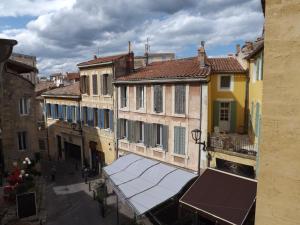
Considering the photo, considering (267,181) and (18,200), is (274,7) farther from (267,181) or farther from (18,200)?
(18,200)

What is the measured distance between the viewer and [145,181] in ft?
51.1

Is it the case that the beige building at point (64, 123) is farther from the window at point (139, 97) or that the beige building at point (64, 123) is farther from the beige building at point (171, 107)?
the window at point (139, 97)

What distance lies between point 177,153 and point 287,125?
11.8 meters

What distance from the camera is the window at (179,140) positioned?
1683cm

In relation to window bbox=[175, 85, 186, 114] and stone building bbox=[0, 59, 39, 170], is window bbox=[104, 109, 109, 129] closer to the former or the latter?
stone building bbox=[0, 59, 39, 170]

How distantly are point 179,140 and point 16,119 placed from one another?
13691 millimetres

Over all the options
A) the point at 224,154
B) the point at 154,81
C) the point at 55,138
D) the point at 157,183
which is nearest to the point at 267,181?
the point at 224,154

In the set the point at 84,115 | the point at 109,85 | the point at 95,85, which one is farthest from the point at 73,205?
the point at 95,85

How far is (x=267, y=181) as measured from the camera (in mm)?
6000

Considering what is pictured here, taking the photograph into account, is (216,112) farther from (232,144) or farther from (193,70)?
(193,70)

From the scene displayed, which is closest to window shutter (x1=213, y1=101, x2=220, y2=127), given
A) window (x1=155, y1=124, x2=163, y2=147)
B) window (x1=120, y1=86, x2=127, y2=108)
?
window (x1=155, y1=124, x2=163, y2=147)

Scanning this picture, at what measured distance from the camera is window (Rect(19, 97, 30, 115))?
22.3m

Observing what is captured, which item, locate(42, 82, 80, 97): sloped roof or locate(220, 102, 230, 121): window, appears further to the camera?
locate(42, 82, 80, 97): sloped roof

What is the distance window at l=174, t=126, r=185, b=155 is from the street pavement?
202 inches
